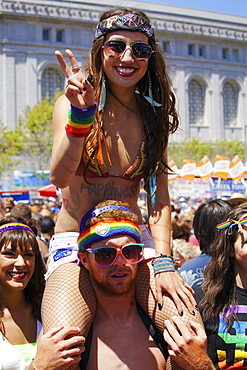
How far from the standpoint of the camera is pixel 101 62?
3012 millimetres

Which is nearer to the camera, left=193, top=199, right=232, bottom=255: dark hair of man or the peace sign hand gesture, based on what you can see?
the peace sign hand gesture

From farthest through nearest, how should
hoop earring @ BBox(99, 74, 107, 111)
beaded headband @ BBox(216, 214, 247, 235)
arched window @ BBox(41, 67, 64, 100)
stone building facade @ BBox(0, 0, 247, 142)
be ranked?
arched window @ BBox(41, 67, 64, 100), stone building facade @ BBox(0, 0, 247, 142), beaded headband @ BBox(216, 214, 247, 235), hoop earring @ BBox(99, 74, 107, 111)

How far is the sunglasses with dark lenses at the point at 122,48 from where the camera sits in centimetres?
286

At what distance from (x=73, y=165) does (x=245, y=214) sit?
1397mm

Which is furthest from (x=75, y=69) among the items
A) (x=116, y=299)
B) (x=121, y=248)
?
(x=116, y=299)

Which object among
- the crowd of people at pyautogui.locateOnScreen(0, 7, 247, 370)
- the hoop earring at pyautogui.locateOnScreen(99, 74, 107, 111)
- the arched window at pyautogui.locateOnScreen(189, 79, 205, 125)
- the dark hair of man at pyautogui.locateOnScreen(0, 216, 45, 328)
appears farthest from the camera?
the arched window at pyautogui.locateOnScreen(189, 79, 205, 125)

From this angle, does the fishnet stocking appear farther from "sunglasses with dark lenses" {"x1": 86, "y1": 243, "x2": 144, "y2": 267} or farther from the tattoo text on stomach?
the tattoo text on stomach

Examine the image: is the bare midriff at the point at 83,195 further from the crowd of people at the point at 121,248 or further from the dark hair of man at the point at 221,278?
the dark hair of man at the point at 221,278

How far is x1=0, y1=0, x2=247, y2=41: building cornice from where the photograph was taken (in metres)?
43.5

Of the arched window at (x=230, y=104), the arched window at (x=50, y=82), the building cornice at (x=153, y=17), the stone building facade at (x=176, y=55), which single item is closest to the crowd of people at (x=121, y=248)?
the stone building facade at (x=176, y=55)

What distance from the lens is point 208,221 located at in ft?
14.9

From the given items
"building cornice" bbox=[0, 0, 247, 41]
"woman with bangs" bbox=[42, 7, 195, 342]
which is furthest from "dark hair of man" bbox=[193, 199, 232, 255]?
"building cornice" bbox=[0, 0, 247, 41]

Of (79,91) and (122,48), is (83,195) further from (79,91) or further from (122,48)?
(122,48)

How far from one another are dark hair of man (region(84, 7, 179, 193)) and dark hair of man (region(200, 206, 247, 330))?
0.67 metres
